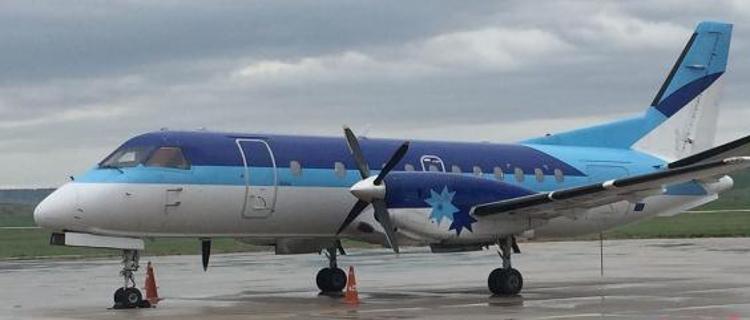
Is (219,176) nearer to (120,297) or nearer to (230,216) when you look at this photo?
(230,216)

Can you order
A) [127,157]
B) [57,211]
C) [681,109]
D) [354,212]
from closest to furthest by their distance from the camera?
[57,211]
[127,157]
[354,212]
[681,109]

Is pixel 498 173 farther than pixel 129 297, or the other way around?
pixel 498 173

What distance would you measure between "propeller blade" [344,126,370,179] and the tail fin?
687cm

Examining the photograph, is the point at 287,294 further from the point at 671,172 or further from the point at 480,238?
the point at 671,172

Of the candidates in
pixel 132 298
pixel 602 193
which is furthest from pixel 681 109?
pixel 132 298

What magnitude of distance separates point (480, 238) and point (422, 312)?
3.98 metres

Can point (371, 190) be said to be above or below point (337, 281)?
above

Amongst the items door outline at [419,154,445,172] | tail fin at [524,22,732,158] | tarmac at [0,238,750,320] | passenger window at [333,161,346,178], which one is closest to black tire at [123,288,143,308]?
tarmac at [0,238,750,320]

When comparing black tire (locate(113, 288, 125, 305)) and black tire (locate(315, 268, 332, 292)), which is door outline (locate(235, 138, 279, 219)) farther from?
black tire (locate(315, 268, 332, 292))

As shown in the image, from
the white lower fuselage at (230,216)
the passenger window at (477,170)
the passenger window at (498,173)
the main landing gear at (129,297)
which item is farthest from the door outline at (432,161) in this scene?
the main landing gear at (129,297)

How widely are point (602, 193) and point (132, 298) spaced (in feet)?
26.4

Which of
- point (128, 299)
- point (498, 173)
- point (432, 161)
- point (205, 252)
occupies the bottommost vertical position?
point (128, 299)

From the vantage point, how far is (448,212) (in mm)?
21328

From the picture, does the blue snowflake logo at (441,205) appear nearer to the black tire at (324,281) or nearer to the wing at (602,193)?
the wing at (602,193)
